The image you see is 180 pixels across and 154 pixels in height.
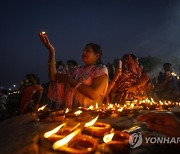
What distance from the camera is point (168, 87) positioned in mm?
11078

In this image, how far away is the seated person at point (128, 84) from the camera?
7168 millimetres

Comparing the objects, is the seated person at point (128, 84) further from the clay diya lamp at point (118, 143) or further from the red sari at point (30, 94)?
the clay diya lamp at point (118, 143)

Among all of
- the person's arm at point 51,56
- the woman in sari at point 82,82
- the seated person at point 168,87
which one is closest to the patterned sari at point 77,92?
the woman in sari at point 82,82

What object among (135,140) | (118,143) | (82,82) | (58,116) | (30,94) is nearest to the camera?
(118,143)

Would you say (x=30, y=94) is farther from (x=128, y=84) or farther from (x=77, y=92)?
(x=77, y=92)

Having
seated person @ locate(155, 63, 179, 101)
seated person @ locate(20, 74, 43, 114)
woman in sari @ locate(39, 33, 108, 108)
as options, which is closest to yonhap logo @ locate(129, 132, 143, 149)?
woman in sari @ locate(39, 33, 108, 108)

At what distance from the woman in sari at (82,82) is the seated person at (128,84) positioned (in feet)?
6.38

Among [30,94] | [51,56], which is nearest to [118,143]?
[51,56]

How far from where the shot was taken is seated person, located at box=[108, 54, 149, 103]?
282 inches

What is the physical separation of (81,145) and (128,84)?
563 centimetres

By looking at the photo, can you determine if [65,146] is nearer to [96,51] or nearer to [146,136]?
[146,136]

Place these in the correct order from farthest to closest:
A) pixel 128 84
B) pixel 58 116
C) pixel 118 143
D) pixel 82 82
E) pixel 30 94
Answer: pixel 30 94, pixel 128 84, pixel 82 82, pixel 58 116, pixel 118 143

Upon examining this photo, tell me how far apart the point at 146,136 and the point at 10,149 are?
1.40 meters

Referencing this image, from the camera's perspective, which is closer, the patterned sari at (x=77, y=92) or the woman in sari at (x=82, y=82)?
the woman in sari at (x=82, y=82)
